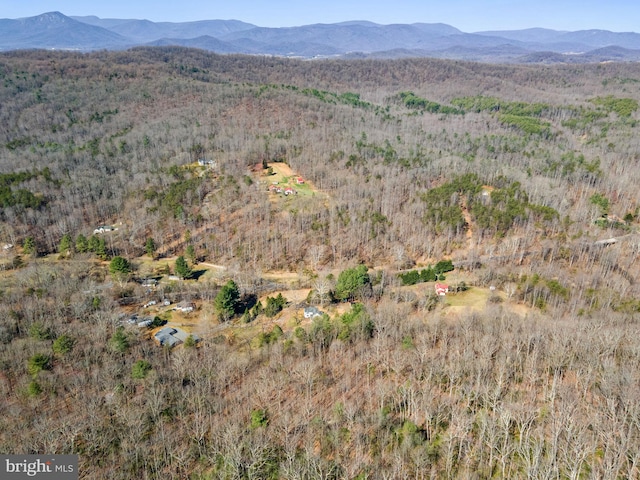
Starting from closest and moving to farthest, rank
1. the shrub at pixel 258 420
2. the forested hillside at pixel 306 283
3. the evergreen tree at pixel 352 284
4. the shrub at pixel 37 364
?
1. the forested hillside at pixel 306 283
2. the shrub at pixel 258 420
3. the shrub at pixel 37 364
4. the evergreen tree at pixel 352 284

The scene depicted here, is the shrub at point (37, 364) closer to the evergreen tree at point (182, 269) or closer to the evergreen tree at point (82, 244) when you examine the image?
the evergreen tree at point (182, 269)

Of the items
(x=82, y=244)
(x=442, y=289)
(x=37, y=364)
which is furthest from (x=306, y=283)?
(x=82, y=244)

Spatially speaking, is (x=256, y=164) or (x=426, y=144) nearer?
(x=256, y=164)

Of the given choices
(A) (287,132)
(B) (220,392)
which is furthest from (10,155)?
(B) (220,392)

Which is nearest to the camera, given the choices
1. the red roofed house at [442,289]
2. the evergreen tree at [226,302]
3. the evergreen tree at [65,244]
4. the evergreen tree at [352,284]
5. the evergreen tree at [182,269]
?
the evergreen tree at [226,302]

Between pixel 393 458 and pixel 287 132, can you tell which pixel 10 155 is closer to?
pixel 287 132

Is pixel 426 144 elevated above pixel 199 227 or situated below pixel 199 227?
above

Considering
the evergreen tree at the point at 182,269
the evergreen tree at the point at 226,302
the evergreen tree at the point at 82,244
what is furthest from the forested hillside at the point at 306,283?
the evergreen tree at the point at 182,269

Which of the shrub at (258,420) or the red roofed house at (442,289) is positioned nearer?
the shrub at (258,420)

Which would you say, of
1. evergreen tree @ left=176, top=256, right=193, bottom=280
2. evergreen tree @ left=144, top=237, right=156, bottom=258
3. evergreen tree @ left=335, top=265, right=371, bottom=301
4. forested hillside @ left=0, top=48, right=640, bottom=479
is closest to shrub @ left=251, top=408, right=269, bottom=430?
forested hillside @ left=0, top=48, right=640, bottom=479
